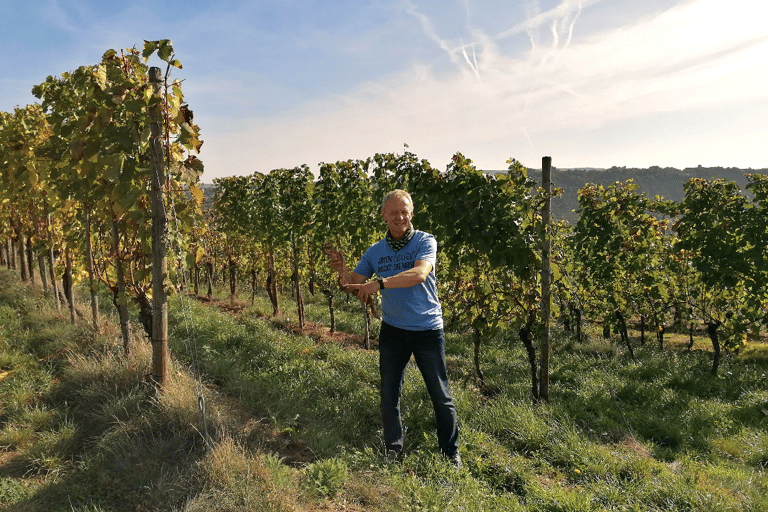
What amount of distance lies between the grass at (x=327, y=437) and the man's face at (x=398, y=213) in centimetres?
182

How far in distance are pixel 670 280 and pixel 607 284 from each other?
124 cm

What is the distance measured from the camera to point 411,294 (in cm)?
318

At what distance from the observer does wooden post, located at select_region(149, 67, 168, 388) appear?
372 cm

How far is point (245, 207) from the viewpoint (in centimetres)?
1103

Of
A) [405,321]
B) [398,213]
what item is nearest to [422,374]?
[405,321]

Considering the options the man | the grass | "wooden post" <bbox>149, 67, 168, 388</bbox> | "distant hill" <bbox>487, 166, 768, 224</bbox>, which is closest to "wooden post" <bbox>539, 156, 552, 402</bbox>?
the grass

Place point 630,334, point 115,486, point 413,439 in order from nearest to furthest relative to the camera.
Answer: point 115,486
point 413,439
point 630,334

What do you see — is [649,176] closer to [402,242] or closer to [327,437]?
→ [402,242]

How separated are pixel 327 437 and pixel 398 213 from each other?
205 centimetres

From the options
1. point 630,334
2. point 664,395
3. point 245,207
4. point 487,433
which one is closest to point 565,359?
point 664,395

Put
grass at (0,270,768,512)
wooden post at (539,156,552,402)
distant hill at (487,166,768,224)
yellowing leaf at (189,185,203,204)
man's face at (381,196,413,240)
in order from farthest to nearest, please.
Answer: distant hill at (487,166,768,224) < wooden post at (539,156,552,402) < yellowing leaf at (189,185,203,204) < man's face at (381,196,413,240) < grass at (0,270,768,512)

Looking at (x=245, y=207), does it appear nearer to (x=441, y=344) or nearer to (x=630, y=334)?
(x=441, y=344)

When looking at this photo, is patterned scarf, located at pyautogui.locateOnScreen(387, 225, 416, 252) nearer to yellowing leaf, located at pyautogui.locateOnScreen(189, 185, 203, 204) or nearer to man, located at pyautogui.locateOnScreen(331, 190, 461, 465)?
man, located at pyautogui.locateOnScreen(331, 190, 461, 465)

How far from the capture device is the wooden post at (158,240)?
372 centimetres
